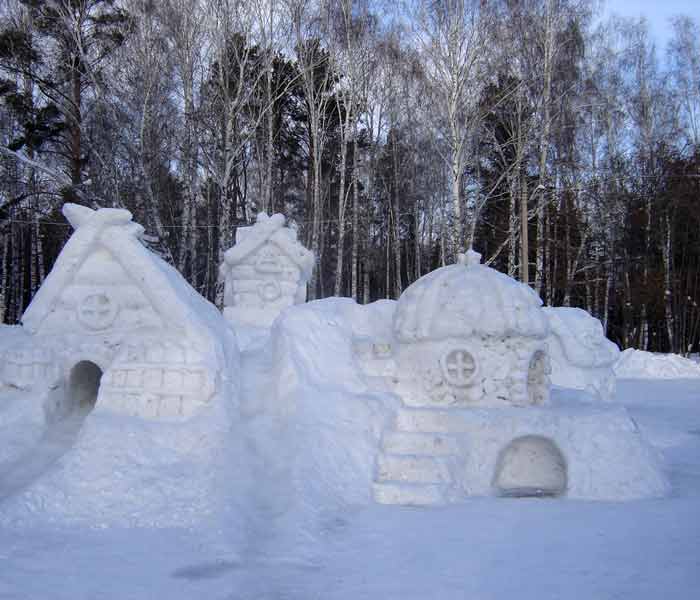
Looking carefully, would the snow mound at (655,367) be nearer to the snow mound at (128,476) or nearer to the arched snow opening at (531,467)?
the arched snow opening at (531,467)

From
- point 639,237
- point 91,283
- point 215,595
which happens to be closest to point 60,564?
point 215,595

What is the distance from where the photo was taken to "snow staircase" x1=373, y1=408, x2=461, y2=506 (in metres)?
6.04

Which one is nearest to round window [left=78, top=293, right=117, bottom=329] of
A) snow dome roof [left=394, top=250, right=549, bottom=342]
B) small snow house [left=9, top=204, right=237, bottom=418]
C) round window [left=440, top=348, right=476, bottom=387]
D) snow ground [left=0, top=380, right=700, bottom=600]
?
small snow house [left=9, top=204, right=237, bottom=418]

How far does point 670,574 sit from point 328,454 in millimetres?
2818

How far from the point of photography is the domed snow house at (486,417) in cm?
641

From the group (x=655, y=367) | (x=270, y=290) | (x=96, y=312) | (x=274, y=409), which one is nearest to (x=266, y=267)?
(x=270, y=290)

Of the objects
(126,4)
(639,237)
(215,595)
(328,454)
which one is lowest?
(215,595)

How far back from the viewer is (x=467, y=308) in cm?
702

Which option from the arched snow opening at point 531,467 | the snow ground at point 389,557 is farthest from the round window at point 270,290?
the snow ground at point 389,557

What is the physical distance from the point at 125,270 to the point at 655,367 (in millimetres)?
14490

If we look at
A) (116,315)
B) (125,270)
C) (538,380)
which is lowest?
(538,380)

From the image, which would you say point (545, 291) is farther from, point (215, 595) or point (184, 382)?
point (215, 595)

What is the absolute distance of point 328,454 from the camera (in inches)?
242

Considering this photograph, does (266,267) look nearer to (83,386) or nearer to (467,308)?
(83,386)
